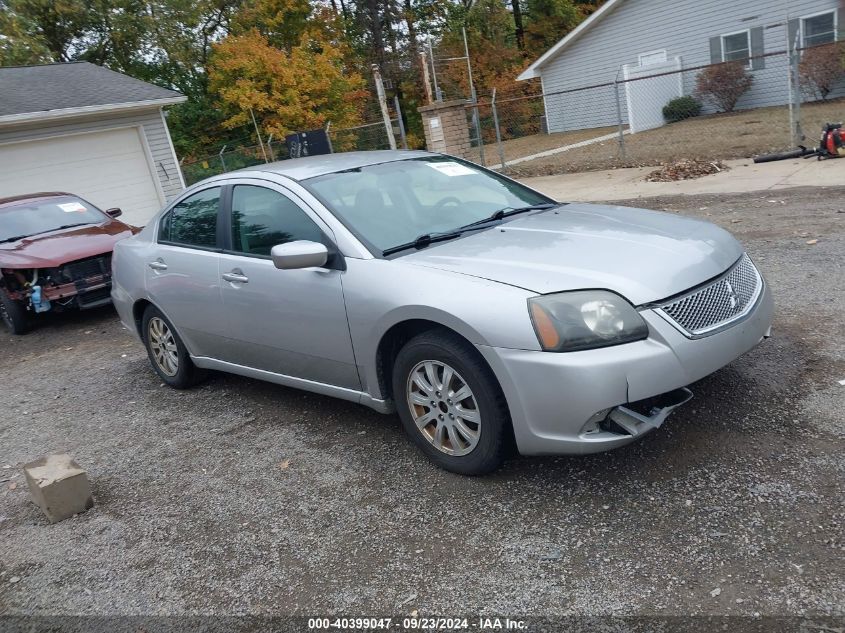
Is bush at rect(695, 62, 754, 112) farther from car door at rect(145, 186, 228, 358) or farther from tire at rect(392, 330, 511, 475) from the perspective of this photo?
tire at rect(392, 330, 511, 475)

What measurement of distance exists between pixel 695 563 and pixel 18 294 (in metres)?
8.27

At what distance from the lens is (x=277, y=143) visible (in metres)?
24.0

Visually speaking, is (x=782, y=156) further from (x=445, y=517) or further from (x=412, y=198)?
(x=445, y=517)

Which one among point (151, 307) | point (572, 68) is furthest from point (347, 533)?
point (572, 68)

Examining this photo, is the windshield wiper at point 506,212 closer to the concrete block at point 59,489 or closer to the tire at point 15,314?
the concrete block at point 59,489

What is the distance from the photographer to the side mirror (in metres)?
3.88

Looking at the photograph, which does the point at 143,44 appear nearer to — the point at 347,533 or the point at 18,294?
the point at 18,294

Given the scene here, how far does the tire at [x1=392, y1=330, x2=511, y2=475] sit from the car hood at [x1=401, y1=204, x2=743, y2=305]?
39cm

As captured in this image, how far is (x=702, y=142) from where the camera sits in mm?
16531

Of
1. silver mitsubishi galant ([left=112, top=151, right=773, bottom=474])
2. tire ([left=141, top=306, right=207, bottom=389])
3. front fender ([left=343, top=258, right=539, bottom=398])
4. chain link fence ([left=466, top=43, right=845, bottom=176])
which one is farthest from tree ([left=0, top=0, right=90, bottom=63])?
front fender ([left=343, top=258, right=539, bottom=398])

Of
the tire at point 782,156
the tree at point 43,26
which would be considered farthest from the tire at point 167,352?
the tree at point 43,26

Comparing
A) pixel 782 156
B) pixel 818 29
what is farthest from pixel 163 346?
pixel 818 29

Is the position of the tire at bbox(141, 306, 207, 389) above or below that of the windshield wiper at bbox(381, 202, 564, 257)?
below

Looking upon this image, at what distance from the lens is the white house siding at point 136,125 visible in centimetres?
1473
